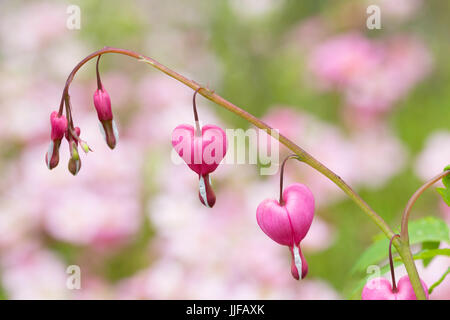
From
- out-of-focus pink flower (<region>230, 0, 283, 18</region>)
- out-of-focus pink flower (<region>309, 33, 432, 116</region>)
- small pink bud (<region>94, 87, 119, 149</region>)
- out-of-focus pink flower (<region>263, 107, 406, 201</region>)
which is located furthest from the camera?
out-of-focus pink flower (<region>230, 0, 283, 18</region>)

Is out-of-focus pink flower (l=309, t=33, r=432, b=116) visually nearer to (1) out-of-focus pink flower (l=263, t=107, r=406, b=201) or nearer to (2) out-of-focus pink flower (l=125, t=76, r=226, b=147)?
(1) out-of-focus pink flower (l=263, t=107, r=406, b=201)

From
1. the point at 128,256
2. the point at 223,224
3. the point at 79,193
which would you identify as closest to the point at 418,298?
the point at 223,224

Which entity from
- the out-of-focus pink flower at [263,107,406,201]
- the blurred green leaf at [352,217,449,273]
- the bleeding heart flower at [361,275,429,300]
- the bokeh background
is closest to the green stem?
the bleeding heart flower at [361,275,429,300]

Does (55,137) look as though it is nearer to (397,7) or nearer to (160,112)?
(160,112)

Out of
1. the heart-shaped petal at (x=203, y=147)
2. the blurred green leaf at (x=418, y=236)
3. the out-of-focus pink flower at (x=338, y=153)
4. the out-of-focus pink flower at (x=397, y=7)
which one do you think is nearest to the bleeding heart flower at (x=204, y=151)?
the heart-shaped petal at (x=203, y=147)

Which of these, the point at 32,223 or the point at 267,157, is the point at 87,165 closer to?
the point at 32,223

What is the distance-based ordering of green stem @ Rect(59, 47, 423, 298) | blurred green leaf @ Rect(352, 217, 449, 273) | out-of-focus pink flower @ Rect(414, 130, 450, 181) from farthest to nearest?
1. out-of-focus pink flower @ Rect(414, 130, 450, 181)
2. blurred green leaf @ Rect(352, 217, 449, 273)
3. green stem @ Rect(59, 47, 423, 298)
